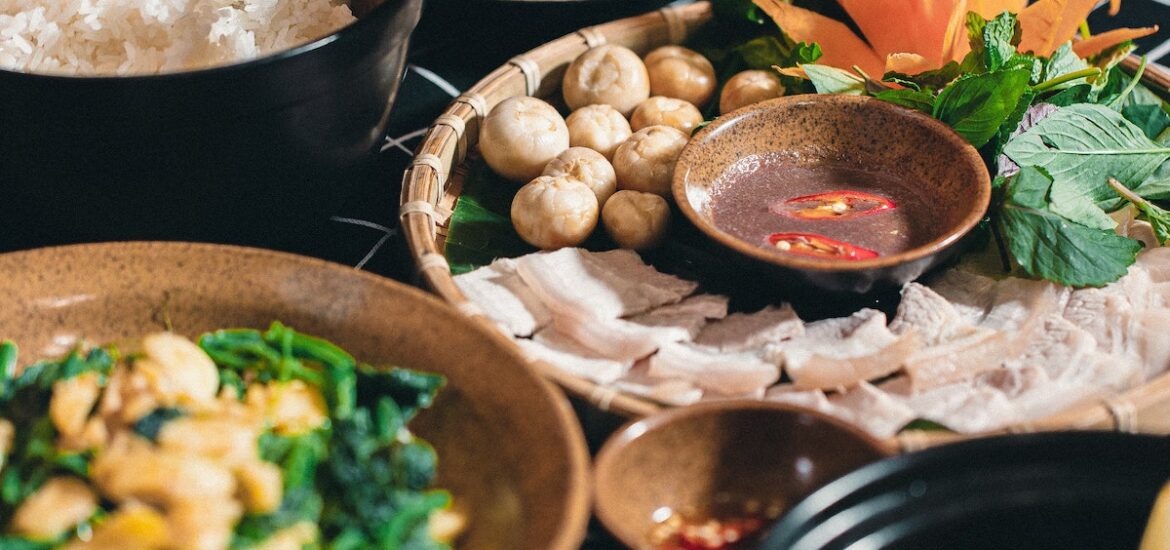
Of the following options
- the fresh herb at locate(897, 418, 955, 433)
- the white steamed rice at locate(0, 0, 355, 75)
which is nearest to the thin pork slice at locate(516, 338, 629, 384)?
the fresh herb at locate(897, 418, 955, 433)

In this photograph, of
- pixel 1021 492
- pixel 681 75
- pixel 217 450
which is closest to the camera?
pixel 217 450

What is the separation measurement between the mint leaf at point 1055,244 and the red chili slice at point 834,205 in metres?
0.29

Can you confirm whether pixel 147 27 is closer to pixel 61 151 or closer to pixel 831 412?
pixel 61 151

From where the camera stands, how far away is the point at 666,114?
8.19ft

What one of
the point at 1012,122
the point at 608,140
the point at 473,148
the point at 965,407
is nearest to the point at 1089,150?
the point at 1012,122

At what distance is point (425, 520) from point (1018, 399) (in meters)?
1.02

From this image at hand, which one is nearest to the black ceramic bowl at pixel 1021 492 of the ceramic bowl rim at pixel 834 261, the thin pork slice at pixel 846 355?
the thin pork slice at pixel 846 355

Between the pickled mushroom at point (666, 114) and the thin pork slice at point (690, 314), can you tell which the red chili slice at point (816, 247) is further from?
the pickled mushroom at point (666, 114)

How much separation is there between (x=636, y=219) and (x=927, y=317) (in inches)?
26.0

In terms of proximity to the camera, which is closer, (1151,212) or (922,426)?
(922,426)

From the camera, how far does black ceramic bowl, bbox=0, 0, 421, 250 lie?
1.68 m

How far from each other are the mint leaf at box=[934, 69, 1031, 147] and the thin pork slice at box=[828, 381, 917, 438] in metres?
0.80

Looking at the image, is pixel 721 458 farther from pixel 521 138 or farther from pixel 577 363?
pixel 521 138

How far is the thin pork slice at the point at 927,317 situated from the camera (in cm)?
185
